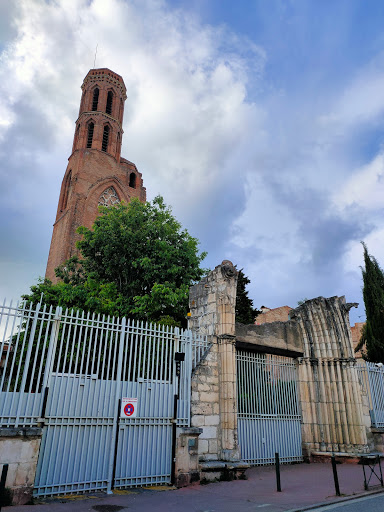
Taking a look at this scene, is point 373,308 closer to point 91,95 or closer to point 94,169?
point 94,169

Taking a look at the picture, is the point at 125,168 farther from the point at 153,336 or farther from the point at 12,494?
the point at 12,494

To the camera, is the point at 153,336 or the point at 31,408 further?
the point at 153,336

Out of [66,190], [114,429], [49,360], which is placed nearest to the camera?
[49,360]

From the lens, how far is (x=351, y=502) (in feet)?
19.6

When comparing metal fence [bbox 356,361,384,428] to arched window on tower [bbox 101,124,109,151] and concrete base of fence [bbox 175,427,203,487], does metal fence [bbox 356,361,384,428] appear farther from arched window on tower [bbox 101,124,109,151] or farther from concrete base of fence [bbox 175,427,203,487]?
arched window on tower [bbox 101,124,109,151]

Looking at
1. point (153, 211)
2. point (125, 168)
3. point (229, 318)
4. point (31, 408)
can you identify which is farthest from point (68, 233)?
point (31, 408)

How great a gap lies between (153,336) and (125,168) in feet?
115

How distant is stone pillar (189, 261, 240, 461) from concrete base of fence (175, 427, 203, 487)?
65 cm

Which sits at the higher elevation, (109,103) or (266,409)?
(109,103)

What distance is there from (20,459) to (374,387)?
38.7 ft

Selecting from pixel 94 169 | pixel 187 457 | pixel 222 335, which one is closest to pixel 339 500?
pixel 187 457

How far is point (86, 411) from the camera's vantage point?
6504 millimetres

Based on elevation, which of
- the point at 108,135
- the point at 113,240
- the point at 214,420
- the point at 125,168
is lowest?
the point at 214,420

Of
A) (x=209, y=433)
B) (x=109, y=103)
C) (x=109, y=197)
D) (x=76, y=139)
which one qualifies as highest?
(x=109, y=103)
